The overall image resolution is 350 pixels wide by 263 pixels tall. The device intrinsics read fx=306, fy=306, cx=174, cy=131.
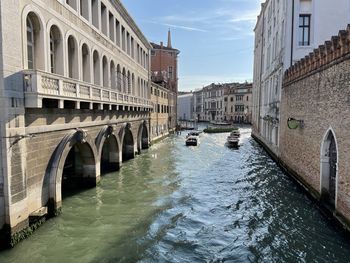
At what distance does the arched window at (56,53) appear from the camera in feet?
40.2

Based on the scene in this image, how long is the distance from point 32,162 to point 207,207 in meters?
7.36

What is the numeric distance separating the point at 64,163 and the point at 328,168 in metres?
11.6

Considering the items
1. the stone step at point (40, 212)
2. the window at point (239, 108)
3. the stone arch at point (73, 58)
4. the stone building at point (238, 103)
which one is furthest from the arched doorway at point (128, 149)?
the window at point (239, 108)

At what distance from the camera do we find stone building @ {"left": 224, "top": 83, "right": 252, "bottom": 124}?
88.6 metres

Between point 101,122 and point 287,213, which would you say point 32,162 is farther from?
point 287,213

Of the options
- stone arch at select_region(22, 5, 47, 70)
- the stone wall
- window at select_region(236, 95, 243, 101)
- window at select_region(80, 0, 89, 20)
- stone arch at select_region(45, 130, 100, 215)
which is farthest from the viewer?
window at select_region(236, 95, 243, 101)

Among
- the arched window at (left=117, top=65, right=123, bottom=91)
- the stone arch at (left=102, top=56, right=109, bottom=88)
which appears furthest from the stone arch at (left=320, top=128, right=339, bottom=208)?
the arched window at (left=117, top=65, right=123, bottom=91)

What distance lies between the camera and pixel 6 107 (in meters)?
8.59

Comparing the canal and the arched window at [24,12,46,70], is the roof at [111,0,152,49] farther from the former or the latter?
the canal

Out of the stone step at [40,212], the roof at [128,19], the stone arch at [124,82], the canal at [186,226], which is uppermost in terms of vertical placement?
the roof at [128,19]

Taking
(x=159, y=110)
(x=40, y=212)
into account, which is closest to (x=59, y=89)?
(x=40, y=212)

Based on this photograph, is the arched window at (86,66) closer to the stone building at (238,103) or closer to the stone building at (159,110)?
the stone building at (159,110)

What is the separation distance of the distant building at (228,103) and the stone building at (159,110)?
43.6 metres

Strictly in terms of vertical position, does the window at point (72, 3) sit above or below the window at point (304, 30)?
below
